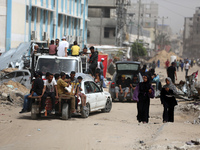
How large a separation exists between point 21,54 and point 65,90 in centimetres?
1567

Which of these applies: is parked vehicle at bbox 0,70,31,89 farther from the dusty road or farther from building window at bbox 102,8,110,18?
building window at bbox 102,8,110,18

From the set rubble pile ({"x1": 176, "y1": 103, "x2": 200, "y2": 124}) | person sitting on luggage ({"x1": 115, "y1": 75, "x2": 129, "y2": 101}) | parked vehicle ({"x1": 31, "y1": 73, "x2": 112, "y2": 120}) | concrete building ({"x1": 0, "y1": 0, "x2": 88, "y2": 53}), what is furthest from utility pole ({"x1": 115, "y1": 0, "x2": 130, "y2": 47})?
parked vehicle ({"x1": 31, "y1": 73, "x2": 112, "y2": 120})

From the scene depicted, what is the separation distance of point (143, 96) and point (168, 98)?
0.90 m

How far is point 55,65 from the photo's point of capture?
17500 millimetres

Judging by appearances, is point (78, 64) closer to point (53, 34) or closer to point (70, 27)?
point (53, 34)

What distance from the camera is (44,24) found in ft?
139

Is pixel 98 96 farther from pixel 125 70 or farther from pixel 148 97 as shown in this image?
pixel 125 70

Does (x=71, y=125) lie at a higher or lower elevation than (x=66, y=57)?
lower

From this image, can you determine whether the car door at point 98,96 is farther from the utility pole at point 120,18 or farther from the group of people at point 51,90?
the utility pole at point 120,18

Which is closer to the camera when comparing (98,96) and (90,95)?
(90,95)

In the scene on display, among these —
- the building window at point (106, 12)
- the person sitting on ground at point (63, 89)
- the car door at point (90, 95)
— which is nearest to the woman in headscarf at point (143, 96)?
the person sitting on ground at point (63, 89)

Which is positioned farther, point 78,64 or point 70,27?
point 70,27

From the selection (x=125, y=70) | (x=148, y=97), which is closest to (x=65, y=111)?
(x=148, y=97)

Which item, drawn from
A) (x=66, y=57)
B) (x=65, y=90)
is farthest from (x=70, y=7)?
(x=65, y=90)
